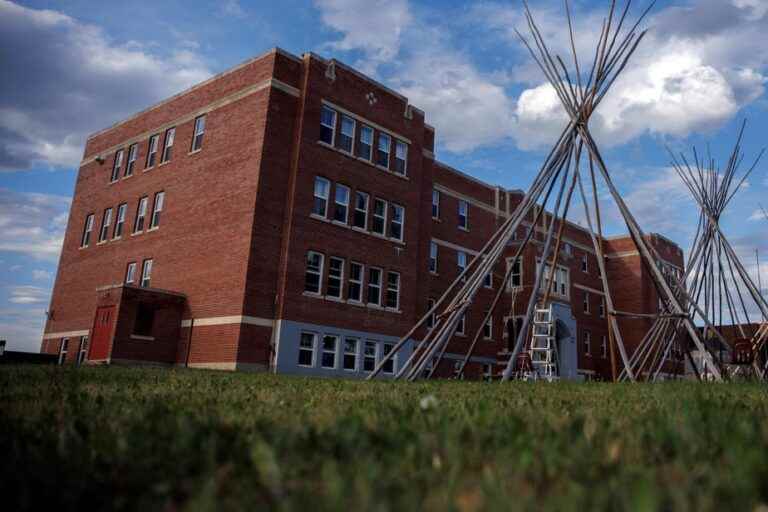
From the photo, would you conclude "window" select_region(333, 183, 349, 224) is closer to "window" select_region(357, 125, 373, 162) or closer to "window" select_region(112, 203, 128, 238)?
"window" select_region(357, 125, 373, 162)

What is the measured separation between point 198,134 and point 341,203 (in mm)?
7757

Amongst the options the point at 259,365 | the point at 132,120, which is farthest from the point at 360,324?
the point at 132,120

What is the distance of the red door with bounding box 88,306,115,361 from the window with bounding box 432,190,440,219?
59.8 ft

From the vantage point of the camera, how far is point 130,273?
2942cm

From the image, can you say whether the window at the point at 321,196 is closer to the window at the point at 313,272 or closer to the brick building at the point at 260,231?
the brick building at the point at 260,231

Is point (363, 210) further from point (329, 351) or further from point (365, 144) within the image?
point (329, 351)

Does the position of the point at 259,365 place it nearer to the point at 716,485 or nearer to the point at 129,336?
the point at 129,336

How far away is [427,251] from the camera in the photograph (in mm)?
31547

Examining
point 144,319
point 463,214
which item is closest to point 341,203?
point 144,319

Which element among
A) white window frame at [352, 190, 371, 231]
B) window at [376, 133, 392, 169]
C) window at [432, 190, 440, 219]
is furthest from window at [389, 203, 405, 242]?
window at [432, 190, 440, 219]

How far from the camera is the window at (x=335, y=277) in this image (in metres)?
25.8

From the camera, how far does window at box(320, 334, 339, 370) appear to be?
25053 mm

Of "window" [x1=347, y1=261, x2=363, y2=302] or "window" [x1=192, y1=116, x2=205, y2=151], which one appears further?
"window" [x1=192, y1=116, x2=205, y2=151]

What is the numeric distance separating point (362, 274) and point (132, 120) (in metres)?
15.8
